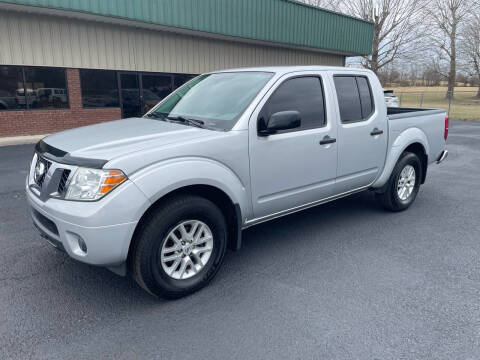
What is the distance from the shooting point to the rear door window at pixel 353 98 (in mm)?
4277

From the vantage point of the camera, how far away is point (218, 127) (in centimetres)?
340

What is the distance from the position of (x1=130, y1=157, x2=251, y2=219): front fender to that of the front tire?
6.4 inches

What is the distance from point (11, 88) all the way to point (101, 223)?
432 inches

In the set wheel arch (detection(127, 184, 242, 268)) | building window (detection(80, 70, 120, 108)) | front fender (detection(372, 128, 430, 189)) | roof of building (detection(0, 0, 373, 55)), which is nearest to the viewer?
wheel arch (detection(127, 184, 242, 268))

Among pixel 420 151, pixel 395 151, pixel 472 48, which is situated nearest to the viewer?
pixel 395 151

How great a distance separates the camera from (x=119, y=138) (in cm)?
314

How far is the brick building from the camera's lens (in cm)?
1121

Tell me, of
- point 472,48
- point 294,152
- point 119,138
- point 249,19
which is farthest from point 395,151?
point 472,48

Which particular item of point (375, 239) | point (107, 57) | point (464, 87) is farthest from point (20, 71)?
point (464, 87)

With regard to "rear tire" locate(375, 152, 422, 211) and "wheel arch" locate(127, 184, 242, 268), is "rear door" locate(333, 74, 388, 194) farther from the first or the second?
"wheel arch" locate(127, 184, 242, 268)

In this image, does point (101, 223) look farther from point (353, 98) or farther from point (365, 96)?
point (365, 96)

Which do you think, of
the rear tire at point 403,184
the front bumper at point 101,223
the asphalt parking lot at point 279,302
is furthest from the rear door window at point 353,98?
the front bumper at point 101,223

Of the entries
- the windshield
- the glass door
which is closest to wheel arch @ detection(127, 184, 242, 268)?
the windshield

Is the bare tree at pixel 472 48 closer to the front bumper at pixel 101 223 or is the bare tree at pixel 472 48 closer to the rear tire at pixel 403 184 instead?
the rear tire at pixel 403 184
